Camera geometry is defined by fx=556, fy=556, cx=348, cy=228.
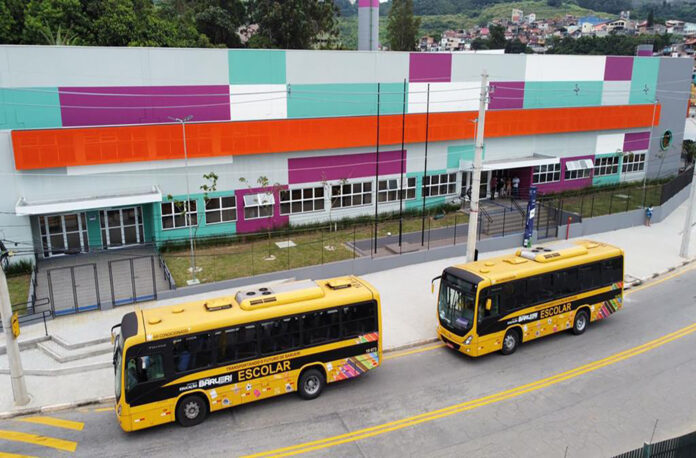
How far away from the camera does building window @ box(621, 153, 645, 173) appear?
44.2 m

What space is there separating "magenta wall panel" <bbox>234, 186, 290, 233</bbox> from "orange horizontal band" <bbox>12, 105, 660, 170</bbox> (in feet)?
7.21

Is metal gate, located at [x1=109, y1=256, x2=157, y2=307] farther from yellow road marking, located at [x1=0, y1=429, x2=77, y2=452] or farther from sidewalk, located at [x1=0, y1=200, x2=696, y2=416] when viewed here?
yellow road marking, located at [x1=0, y1=429, x2=77, y2=452]

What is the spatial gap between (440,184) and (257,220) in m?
12.7

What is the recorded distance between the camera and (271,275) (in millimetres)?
24250

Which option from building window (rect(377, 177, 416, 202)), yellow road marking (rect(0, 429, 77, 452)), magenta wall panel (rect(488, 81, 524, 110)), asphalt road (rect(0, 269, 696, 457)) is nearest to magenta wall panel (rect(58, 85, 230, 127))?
building window (rect(377, 177, 416, 202))

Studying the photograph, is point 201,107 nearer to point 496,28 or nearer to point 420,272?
point 420,272

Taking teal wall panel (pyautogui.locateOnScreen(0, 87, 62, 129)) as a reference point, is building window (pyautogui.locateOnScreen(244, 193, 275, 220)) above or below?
below

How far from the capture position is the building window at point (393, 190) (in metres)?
34.5

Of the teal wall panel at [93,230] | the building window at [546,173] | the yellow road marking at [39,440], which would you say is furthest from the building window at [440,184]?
the yellow road marking at [39,440]

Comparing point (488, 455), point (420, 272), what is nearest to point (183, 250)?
point (420, 272)

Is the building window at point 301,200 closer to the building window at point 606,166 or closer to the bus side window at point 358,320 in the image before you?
the bus side window at point 358,320

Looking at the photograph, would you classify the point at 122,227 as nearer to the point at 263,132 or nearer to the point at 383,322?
the point at 263,132

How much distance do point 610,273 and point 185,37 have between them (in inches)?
1771

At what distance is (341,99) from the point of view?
31656 mm
